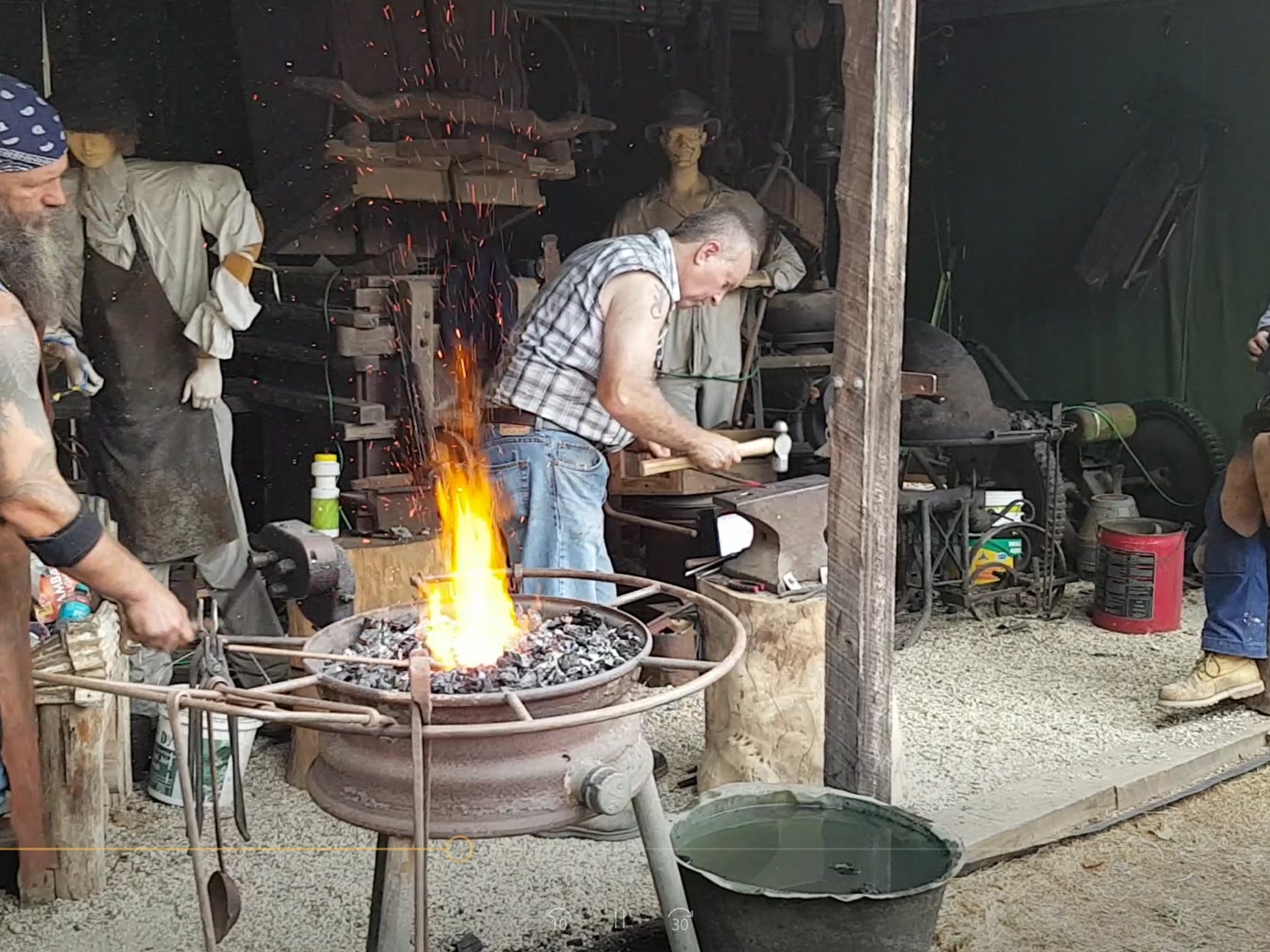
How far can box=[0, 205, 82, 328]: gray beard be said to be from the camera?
3.09 metres

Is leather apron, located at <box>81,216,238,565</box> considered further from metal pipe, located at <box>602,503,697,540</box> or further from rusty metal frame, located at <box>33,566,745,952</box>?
rusty metal frame, located at <box>33,566,745,952</box>

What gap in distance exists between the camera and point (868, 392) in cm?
341

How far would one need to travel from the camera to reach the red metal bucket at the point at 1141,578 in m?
6.77

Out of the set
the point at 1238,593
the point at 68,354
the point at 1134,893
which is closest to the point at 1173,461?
the point at 1238,593

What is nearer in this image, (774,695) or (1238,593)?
(774,695)

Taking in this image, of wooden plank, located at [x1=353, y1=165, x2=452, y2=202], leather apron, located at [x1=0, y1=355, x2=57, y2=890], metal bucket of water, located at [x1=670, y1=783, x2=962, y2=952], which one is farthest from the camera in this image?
wooden plank, located at [x1=353, y1=165, x2=452, y2=202]

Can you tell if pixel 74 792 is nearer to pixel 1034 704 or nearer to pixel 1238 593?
pixel 1034 704

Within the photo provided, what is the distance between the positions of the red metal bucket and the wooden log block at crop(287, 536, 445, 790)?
141 inches

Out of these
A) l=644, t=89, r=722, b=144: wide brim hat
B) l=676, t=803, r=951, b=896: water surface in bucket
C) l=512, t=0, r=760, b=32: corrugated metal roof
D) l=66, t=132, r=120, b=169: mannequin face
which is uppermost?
l=512, t=0, r=760, b=32: corrugated metal roof

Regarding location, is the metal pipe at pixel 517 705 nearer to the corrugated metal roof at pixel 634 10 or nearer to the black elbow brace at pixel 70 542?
the black elbow brace at pixel 70 542

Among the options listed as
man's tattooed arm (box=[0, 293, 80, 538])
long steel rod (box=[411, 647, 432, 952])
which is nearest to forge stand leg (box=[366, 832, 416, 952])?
long steel rod (box=[411, 647, 432, 952])

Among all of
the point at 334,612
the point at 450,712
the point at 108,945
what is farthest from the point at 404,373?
the point at 450,712

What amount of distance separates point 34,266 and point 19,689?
3.81 ft

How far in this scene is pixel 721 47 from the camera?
27.3ft
